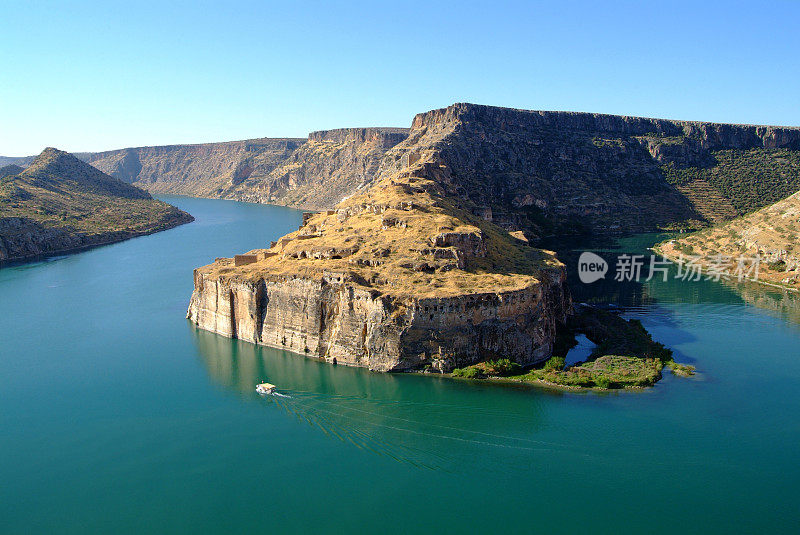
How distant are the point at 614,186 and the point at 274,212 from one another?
104494 mm

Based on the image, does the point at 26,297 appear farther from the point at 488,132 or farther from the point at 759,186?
the point at 759,186

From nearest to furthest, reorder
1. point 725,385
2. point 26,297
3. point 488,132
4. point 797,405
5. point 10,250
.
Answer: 1. point 797,405
2. point 725,385
3. point 26,297
4. point 10,250
5. point 488,132

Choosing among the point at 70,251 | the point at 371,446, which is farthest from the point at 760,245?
the point at 70,251

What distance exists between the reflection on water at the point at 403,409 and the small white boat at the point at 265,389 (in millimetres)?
476

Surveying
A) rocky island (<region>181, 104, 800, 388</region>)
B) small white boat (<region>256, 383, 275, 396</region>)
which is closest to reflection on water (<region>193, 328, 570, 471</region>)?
small white boat (<region>256, 383, 275, 396</region>)

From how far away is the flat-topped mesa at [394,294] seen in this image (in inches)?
1668

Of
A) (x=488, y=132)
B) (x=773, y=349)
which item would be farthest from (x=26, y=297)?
(x=488, y=132)

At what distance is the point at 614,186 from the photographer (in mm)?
143500

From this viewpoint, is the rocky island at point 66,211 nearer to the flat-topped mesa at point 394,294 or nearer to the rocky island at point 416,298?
the rocky island at point 416,298

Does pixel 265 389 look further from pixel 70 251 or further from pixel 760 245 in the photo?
pixel 70 251

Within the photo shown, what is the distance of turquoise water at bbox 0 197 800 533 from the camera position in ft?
93.4

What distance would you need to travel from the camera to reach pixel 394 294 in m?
43.1

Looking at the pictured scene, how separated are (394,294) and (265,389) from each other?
11.2 meters

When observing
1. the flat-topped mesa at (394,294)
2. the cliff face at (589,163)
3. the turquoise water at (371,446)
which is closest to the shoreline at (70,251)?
the turquoise water at (371,446)
